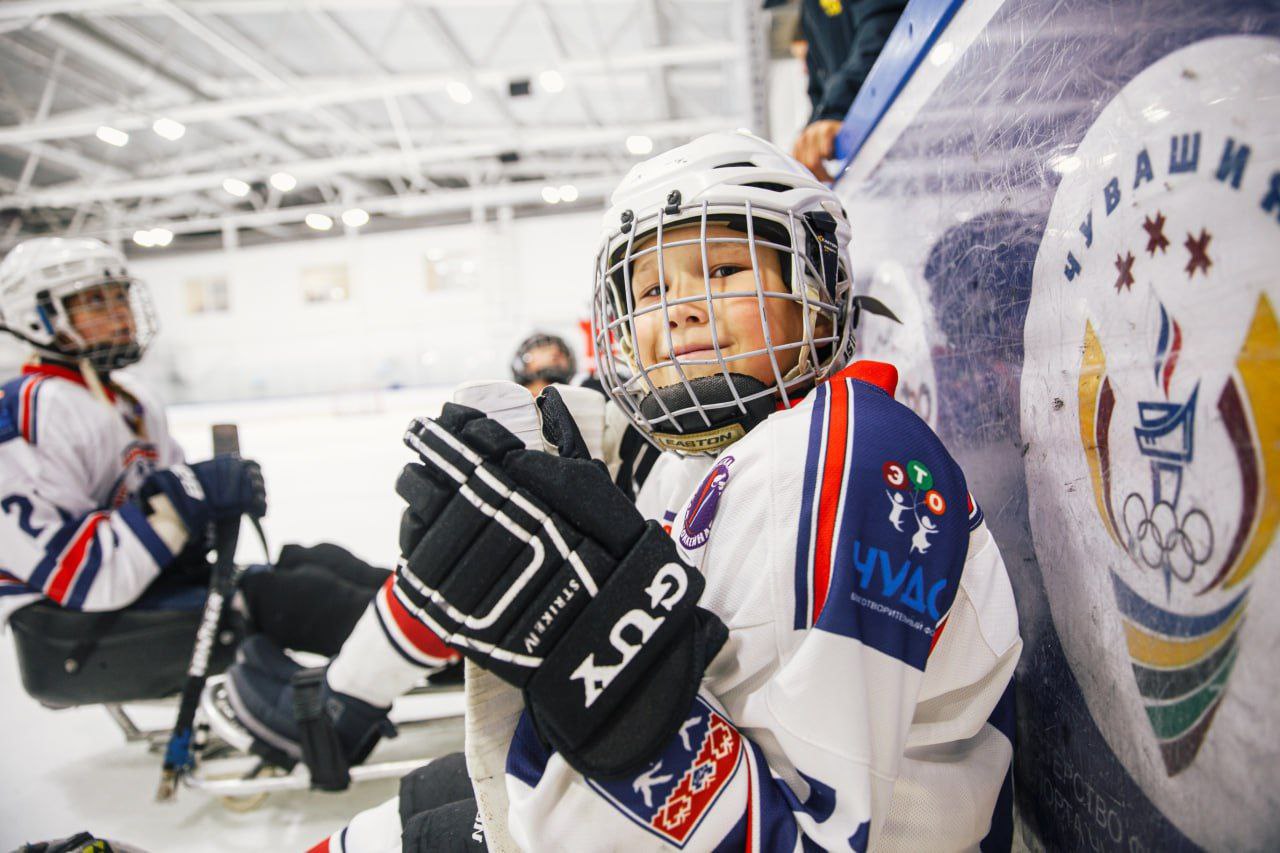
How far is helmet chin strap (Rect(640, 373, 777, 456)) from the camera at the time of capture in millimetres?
673

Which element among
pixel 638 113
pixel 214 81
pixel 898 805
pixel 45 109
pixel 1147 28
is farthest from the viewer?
pixel 638 113

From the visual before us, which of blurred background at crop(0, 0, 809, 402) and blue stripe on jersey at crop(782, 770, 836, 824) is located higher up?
blurred background at crop(0, 0, 809, 402)

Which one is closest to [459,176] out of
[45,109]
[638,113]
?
[638,113]

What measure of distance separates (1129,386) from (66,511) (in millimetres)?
1864

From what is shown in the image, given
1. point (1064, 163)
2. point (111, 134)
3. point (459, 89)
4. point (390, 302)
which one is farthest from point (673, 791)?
point (390, 302)

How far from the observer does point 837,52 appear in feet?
5.48

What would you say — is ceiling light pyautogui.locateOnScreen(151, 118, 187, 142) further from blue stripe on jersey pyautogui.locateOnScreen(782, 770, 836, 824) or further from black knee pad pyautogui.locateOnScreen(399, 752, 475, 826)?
blue stripe on jersey pyautogui.locateOnScreen(782, 770, 836, 824)

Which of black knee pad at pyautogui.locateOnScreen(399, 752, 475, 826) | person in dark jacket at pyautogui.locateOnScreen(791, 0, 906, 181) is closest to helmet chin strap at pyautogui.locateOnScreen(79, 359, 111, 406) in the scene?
black knee pad at pyautogui.locateOnScreen(399, 752, 475, 826)

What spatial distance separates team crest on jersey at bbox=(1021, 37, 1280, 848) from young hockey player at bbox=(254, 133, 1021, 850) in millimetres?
98

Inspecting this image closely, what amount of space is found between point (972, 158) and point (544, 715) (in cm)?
73

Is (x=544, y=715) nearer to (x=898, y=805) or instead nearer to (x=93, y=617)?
(x=898, y=805)

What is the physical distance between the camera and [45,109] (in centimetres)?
687

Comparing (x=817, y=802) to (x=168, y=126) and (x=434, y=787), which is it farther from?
(x=168, y=126)

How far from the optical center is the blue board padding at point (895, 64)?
2.69 ft
